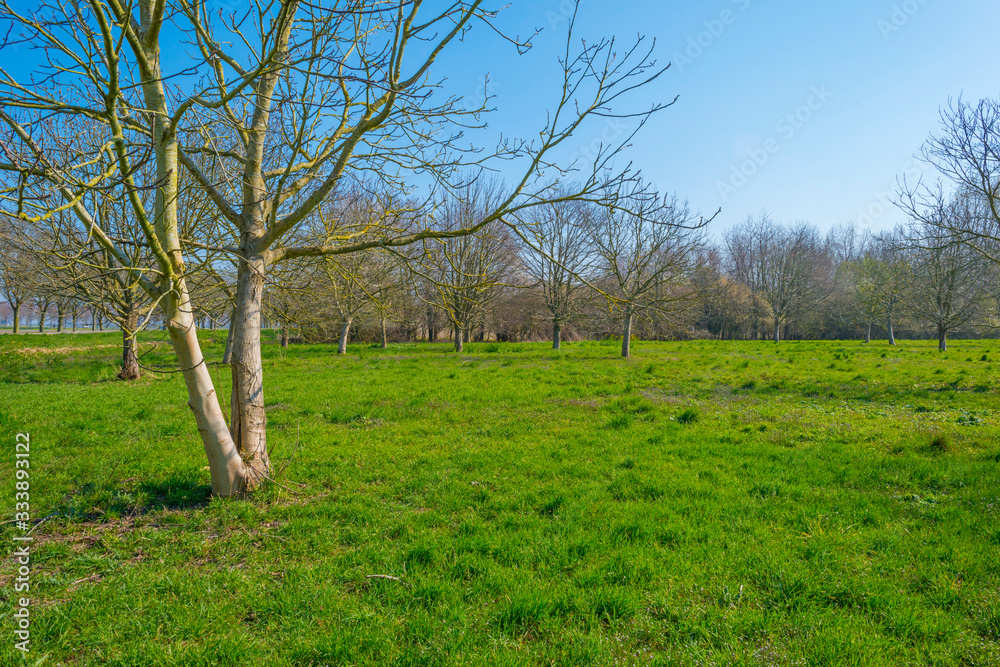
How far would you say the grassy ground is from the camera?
2.80 meters

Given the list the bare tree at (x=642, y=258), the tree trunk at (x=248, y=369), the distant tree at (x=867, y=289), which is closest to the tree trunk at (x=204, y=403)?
the tree trunk at (x=248, y=369)

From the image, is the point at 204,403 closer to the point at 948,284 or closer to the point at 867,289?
the point at 948,284

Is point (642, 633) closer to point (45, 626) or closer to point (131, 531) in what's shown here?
point (45, 626)

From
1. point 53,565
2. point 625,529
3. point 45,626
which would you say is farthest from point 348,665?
point 53,565

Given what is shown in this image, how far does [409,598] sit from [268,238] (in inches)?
140

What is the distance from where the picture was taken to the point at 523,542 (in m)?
3.98

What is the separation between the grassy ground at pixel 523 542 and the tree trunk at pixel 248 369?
43cm

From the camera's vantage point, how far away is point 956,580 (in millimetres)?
3346
